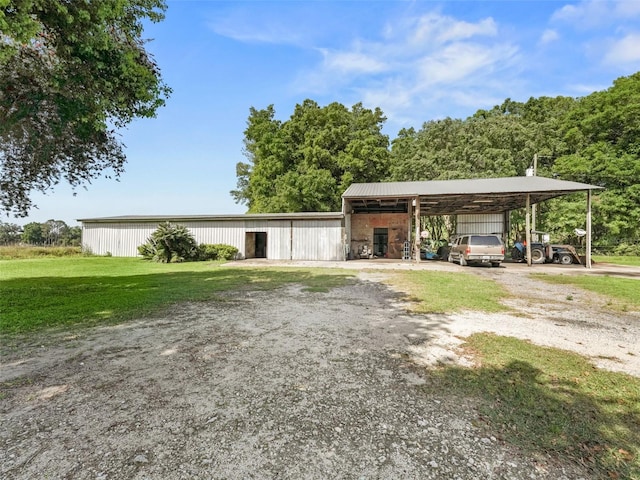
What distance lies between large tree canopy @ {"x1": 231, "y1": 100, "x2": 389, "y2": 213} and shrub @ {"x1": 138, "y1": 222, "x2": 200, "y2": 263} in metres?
11.1

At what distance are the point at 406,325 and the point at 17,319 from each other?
6663 mm

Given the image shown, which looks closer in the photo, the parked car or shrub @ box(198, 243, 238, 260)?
the parked car

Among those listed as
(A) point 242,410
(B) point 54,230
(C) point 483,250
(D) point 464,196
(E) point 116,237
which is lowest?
(A) point 242,410

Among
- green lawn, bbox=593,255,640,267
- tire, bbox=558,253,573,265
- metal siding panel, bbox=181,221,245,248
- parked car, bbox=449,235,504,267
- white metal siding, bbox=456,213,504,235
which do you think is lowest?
green lawn, bbox=593,255,640,267

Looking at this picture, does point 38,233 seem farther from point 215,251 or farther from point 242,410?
point 242,410

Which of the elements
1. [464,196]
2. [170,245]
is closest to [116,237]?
[170,245]

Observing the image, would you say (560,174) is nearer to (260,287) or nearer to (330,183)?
(330,183)

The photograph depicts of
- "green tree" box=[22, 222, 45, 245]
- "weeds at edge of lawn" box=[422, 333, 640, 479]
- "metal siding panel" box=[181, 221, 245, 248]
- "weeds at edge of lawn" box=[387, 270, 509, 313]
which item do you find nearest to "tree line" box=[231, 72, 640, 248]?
"metal siding panel" box=[181, 221, 245, 248]

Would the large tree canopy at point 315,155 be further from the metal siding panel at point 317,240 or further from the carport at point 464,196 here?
the metal siding panel at point 317,240

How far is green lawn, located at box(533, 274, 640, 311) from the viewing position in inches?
272

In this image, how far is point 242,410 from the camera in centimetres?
260

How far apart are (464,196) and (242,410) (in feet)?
54.7

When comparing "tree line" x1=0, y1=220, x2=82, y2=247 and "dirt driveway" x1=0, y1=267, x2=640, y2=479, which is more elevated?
"tree line" x1=0, y1=220, x2=82, y2=247

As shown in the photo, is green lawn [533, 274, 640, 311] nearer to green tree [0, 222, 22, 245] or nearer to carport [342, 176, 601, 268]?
carport [342, 176, 601, 268]
